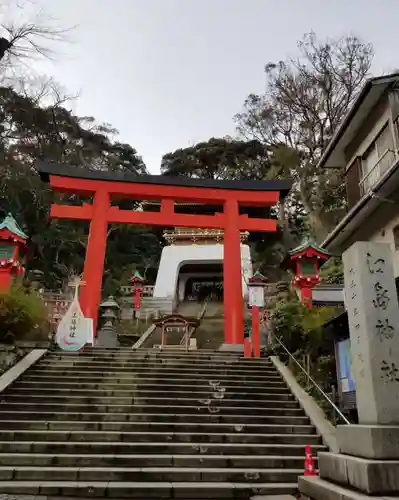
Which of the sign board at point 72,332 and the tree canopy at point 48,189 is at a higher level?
the tree canopy at point 48,189

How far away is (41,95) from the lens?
34062 millimetres

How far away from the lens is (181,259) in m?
27.5

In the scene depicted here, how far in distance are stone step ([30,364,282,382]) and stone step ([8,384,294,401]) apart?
827 millimetres

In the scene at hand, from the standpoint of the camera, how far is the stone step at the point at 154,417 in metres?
7.77

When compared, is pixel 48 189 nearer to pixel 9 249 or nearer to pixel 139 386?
A: pixel 9 249

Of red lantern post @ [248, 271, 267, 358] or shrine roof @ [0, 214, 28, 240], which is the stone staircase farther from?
shrine roof @ [0, 214, 28, 240]

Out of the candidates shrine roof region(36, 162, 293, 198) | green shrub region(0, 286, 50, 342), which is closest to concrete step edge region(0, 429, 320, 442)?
green shrub region(0, 286, 50, 342)

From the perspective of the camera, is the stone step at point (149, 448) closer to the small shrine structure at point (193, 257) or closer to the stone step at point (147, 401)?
the stone step at point (147, 401)

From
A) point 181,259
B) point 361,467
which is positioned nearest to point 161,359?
point 361,467

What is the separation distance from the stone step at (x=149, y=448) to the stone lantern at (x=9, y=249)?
9310 millimetres

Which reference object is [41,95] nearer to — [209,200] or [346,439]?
[209,200]

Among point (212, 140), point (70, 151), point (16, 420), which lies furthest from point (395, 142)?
point (212, 140)

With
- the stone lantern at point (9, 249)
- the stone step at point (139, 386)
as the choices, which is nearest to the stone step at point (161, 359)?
the stone step at point (139, 386)

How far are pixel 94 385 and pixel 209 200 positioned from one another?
27.2 feet
